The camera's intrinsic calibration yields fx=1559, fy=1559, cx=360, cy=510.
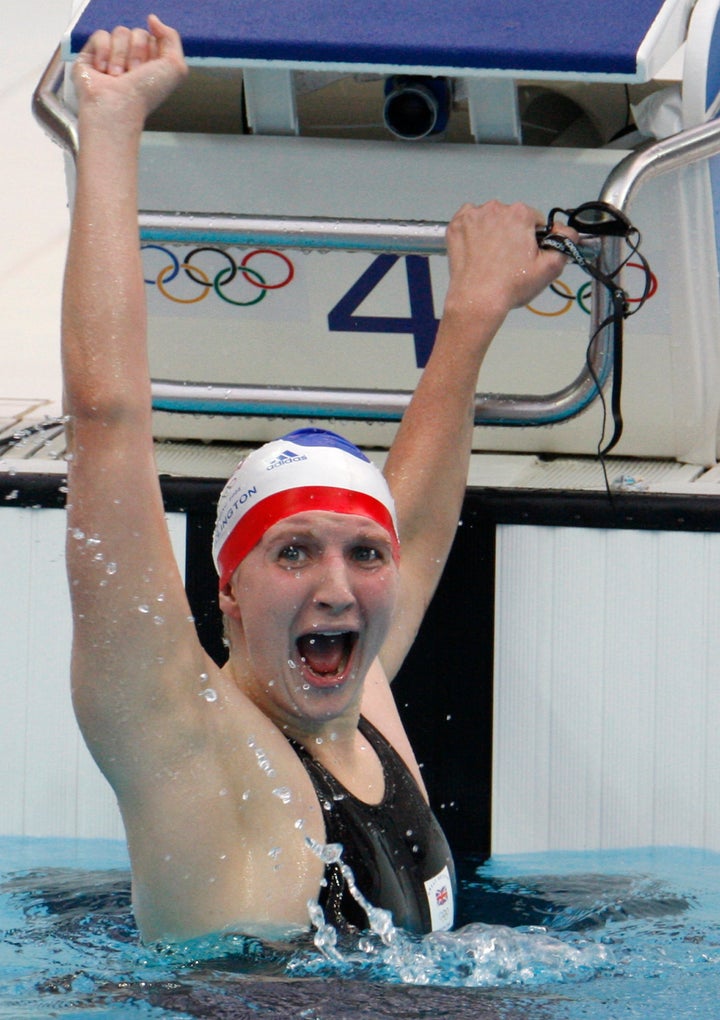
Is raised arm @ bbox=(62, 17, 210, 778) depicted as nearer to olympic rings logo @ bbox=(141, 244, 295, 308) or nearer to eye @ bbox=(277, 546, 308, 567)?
eye @ bbox=(277, 546, 308, 567)

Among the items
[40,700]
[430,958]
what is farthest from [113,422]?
[40,700]

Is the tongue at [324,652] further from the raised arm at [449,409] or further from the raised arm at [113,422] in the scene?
the raised arm at [449,409]

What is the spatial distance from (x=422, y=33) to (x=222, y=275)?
0.68m

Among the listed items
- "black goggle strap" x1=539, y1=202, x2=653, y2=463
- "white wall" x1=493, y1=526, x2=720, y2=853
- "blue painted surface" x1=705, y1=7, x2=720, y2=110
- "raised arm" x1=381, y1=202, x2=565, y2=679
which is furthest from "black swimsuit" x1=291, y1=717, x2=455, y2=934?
"blue painted surface" x1=705, y1=7, x2=720, y2=110

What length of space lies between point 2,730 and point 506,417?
3.65 feet

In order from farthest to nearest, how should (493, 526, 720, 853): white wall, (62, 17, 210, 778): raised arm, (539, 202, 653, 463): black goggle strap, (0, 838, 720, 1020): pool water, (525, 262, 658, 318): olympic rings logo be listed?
(525, 262, 658, 318): olympic rings logo → (493, 526, 720, 853): white wall → (539, 202, 653, 463): black goggle strap → (0, 838, 720, 1020): pool water → (62, 17, 210, 778): raised arm

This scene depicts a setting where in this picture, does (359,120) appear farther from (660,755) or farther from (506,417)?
(660,755)

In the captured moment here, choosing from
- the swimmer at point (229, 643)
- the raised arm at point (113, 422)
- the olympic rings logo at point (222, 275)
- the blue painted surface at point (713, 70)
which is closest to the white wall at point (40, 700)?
the olympic rings logo at point (222, 275)

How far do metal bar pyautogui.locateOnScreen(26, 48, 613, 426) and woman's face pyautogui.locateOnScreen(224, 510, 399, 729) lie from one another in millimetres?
732

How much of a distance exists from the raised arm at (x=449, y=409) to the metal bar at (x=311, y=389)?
0.11m

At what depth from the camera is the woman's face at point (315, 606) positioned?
1994mm

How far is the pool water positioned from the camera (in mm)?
1943

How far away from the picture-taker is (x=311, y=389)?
9.27ft

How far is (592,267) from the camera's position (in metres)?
2.57
